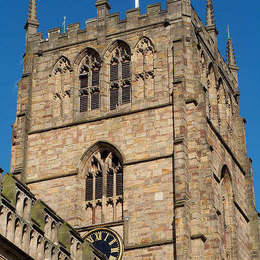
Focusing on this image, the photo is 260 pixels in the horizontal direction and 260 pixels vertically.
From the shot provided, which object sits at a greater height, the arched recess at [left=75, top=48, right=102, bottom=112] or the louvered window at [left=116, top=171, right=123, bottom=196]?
the arched recess at [left=75, top=48, right=102, bottom=112]

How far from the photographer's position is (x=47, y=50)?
42.6 m

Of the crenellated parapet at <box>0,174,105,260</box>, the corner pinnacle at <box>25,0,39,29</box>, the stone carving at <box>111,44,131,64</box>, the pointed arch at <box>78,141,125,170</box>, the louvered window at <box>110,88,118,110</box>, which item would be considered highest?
the corner pinnacle at <box>25,0,39,29</box>

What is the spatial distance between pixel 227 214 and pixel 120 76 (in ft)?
23.2

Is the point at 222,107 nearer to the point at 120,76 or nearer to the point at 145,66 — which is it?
the point at 145,66

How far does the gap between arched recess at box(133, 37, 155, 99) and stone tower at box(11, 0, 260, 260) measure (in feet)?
0.17

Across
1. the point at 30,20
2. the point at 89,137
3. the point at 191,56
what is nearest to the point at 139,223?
the point at 89,137

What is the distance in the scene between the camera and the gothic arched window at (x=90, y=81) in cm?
4069

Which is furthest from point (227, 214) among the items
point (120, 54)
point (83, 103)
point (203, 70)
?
point (120, 54)

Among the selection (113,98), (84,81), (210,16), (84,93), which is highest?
(210,16)

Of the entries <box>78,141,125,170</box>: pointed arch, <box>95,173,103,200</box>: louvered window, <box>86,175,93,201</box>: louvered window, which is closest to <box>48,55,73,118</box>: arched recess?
<box>78,141,125,170</box>: pointed arch

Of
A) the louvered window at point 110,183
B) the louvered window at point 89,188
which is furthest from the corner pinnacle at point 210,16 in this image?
the louvered window at point 89,188

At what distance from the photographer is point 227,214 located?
133 ft

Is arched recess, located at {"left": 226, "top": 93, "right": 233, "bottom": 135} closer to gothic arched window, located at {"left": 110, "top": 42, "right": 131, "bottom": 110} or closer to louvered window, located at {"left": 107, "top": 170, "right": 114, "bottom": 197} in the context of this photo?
gothic arched window, located at {"left": 110, "top": 42, "right": 131, "bottom": 110}

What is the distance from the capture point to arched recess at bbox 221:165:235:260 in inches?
1559
